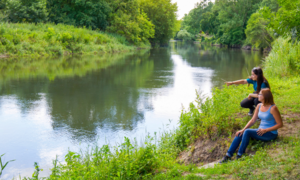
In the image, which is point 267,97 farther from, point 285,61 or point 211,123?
point 285,61

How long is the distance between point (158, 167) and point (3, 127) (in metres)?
5.58

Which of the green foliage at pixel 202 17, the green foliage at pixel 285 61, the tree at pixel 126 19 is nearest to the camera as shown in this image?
the green foliage at pixel 285 61

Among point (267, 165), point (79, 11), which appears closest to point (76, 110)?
point (267, 165)

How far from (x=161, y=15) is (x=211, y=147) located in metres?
60.5

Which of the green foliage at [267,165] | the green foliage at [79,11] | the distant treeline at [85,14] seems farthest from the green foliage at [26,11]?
the green foliage at [267,165]

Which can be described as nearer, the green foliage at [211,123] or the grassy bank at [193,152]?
the grassy bank at [193,152]

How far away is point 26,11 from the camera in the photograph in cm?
3341

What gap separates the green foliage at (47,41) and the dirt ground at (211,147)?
23727 mm

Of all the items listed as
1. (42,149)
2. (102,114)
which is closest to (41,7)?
(102,114)

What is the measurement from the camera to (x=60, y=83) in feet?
49.7

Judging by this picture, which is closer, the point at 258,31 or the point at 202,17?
the point at 258,31

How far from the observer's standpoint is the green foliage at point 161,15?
61.5 metres

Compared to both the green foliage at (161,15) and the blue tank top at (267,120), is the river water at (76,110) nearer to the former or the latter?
the blue tank top at (267,120)

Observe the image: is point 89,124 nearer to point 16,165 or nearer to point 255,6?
point 16,165
